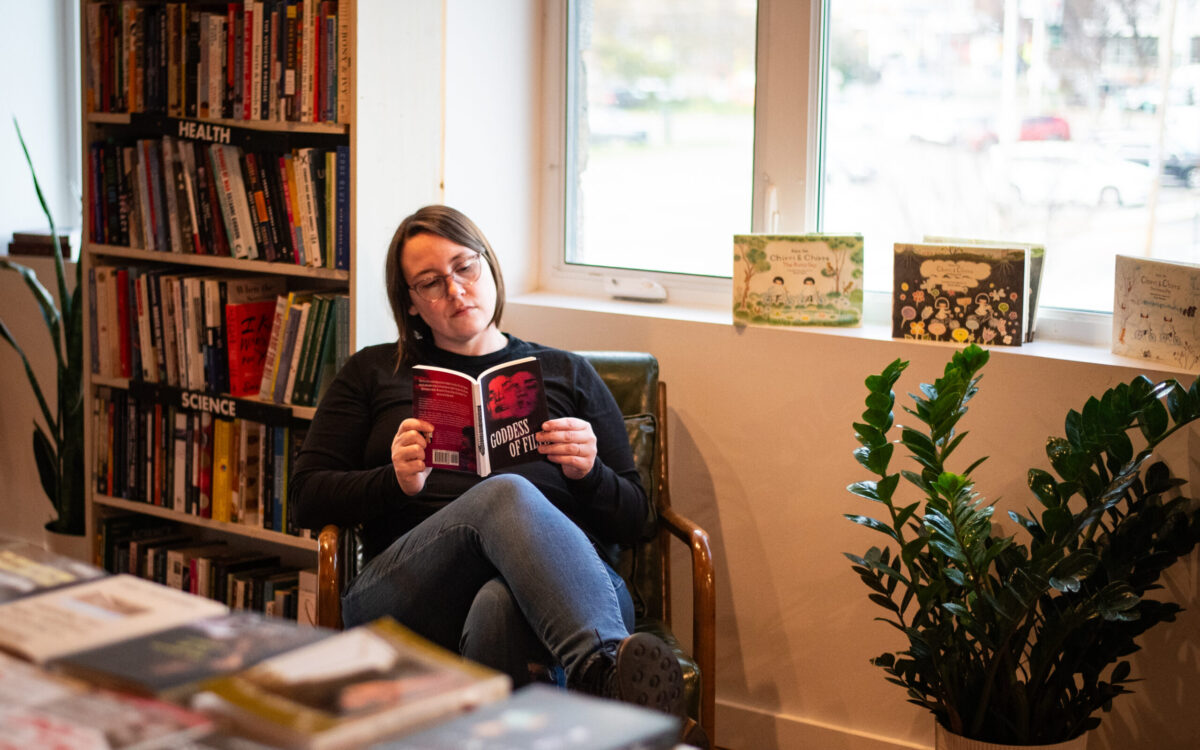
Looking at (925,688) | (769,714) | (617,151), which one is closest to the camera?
(925,688)

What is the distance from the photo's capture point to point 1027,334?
2270 mm

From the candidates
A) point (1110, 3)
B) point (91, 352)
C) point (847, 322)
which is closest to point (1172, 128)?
point (1110, 3)

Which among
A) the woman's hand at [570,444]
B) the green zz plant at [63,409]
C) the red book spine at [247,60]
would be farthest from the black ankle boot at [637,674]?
the green zz plant at [63,409]

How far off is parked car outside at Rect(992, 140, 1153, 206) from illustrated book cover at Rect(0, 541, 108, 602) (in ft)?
6.17

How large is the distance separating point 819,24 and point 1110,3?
584mm

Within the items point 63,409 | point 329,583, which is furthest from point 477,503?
point 63,409

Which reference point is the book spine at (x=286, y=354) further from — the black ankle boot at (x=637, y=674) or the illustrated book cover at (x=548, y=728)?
the illustrated book cover at (x=548, y=728)

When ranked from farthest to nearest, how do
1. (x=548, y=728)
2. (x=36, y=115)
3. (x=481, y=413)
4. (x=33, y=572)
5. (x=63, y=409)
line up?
1. (x=36, y=115)
2. (x=63, y=409)
3. (x=481, y=413)
4. (x=33, y=572)
5. (x=548, y=728)

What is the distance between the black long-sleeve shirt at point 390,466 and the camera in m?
2.10

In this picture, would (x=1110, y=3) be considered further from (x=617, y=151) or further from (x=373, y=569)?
(x=373, y=569)

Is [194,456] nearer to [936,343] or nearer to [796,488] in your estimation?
[796,488]

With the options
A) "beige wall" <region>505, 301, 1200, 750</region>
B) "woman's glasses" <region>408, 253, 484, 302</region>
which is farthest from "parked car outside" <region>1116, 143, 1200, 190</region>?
"woman's glasses" <region>408, 253, 484, 302</region>

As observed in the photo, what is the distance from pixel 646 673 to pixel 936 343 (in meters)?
0.99

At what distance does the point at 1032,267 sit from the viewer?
2242mm
